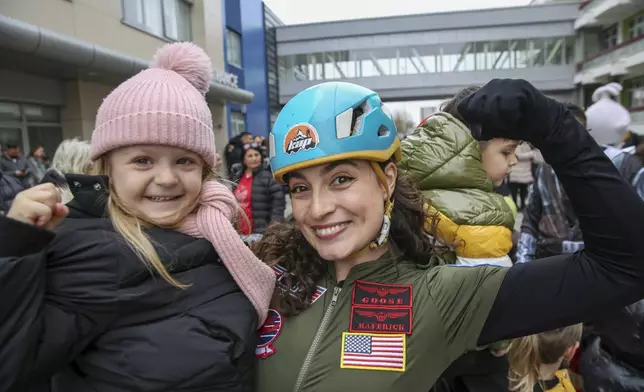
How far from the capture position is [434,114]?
2312mm

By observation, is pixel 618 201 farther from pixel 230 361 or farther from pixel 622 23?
pixel 622 23

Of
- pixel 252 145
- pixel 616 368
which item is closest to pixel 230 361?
pixel 616 368

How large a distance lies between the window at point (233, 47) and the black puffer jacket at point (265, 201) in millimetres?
14906

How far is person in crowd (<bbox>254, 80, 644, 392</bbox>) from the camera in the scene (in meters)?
1.19

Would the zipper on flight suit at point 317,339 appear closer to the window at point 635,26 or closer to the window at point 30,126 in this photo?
the window at point 30,126

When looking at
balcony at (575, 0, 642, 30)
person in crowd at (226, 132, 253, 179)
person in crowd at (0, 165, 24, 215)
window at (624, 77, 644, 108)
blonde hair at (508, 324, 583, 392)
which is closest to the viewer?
blonde hair at (508, 324, 583, 392)

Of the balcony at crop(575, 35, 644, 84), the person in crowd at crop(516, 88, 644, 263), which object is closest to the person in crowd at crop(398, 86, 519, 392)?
the person in crowd at crop(516, 88, 644, 263)

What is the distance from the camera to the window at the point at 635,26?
23.8 metres

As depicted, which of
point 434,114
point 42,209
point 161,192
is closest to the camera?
point 42,209

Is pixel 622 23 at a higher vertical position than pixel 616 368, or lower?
higher

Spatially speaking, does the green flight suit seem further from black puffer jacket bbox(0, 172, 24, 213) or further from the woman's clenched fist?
black puffer jacket bbox(0, 172, 24, 213)

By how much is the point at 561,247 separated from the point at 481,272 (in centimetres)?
242

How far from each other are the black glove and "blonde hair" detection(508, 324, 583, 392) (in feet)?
5.35

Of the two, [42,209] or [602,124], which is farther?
[602,124]
